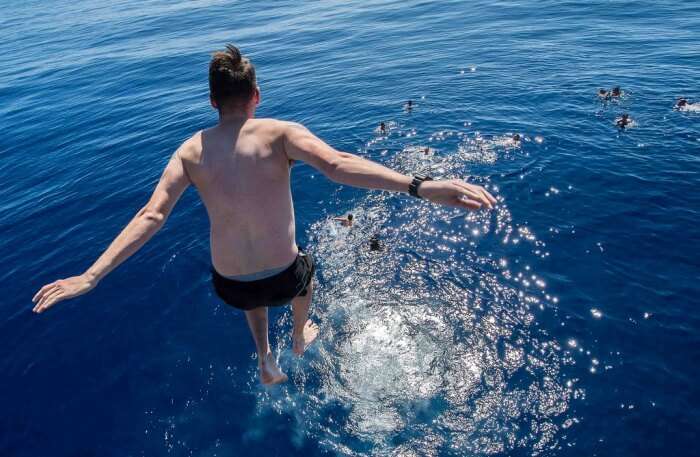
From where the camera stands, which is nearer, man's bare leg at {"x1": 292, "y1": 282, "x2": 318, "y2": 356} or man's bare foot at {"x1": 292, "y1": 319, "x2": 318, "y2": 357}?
man's bare leg at {"x1": 292, "y1": 282, "x2": 318, "y2": 356}

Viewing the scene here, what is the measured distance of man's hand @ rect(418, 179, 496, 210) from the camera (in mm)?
4160

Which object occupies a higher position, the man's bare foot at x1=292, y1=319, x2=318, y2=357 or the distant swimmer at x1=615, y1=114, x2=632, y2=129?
the distant swimmer at x1=615, y1=114, x2=632, y2=129

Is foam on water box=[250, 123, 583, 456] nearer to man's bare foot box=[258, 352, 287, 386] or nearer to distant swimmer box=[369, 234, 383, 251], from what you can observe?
distant swimmer box=[369, 234, 383, 251]

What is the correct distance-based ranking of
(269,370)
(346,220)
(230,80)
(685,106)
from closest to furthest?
(230,80), (269,370), (346,220), (685,106)

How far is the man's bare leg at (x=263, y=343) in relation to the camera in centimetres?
636

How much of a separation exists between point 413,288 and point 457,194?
21.3 ft

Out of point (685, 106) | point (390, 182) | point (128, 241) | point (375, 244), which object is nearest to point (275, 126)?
point (390, 182)

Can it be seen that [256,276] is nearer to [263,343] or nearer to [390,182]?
[263,343]

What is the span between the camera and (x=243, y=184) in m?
4.79

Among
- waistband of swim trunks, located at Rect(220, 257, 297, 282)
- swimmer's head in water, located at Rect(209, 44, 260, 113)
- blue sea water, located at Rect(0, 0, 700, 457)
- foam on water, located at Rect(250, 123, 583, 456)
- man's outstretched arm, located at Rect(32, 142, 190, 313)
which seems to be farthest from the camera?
blue sea water, located at Rect(0, 0, 700, 457)

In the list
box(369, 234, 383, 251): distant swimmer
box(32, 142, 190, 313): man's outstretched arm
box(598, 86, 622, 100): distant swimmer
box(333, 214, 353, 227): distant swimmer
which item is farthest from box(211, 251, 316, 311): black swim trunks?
box(598, 86, 622, 100): distant swimmer

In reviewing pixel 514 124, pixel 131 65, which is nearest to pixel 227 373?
pixel 514 124

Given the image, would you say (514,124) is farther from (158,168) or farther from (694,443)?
(158,168)

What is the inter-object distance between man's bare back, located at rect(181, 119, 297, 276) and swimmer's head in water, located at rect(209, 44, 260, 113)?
0.24 meters
